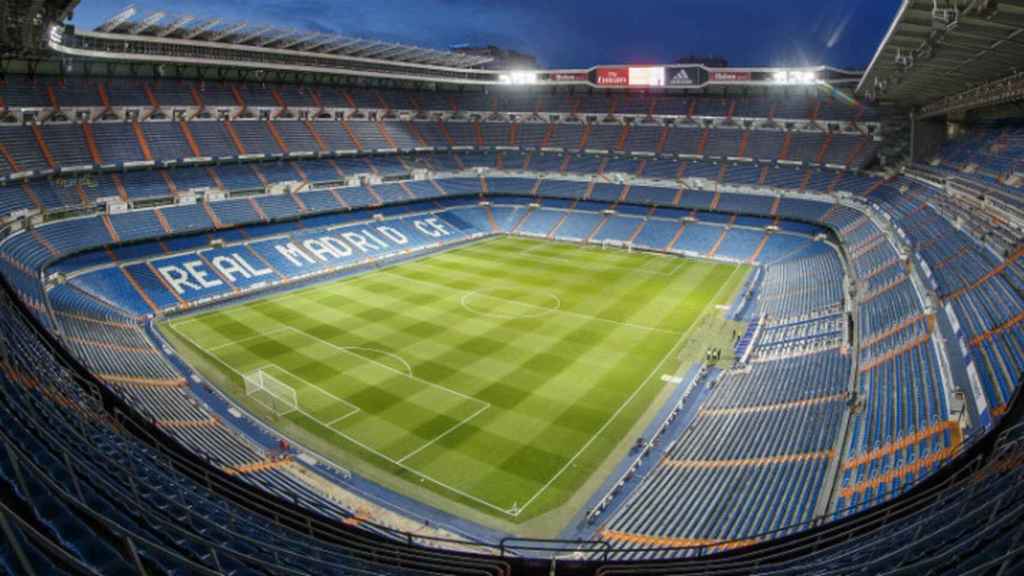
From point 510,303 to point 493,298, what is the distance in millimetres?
1328

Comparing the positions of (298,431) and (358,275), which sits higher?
(358,275)

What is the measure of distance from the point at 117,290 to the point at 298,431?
1872 cm

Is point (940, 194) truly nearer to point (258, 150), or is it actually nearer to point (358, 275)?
point (358, 275)

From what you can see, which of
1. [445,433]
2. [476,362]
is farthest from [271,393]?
[476,362]

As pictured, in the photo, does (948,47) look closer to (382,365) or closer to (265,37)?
(382,365)

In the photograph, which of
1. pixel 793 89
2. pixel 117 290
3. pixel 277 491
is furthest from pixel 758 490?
pixel 793 89

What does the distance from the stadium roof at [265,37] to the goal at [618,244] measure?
945 inches

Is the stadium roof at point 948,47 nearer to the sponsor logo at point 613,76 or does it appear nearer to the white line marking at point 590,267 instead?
the white line marking at point 590,267

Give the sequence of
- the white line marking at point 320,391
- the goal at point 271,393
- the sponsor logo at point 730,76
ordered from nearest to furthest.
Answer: the white line marking at point 320,391
the goal at point 271,393
the sponsor logo at point 730,76

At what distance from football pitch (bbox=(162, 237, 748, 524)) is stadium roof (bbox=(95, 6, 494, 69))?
19.0 m

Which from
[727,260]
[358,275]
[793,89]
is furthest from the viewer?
[793,89]

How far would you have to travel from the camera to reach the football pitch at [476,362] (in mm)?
19766

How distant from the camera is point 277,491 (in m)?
15.6

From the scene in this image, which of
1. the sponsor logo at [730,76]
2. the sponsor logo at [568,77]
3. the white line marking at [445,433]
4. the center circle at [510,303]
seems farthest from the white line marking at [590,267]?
the sponsor logo at [568,77]
